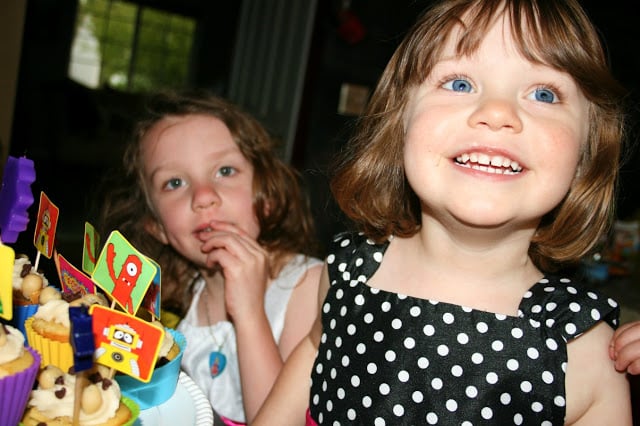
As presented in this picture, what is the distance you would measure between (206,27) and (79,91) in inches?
130

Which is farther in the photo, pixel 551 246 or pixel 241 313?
pixel 241 313

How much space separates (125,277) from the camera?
737 millimetres

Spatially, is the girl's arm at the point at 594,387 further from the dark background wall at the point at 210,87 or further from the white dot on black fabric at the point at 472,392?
the dark background wall at the point at 210,87

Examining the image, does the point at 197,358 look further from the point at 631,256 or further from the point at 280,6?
the point at 280,6

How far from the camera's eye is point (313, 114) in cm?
407

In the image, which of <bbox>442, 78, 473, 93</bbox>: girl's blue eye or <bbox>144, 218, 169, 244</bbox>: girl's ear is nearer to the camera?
<bbox>442, 78, 473, 93</bbox>: girl's blue eye

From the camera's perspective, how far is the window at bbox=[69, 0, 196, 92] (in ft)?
33.4

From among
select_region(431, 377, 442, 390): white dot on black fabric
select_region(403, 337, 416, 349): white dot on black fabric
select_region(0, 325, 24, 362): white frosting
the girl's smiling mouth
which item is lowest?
select_region(431, 377, 442, 390): white dot on black fabric

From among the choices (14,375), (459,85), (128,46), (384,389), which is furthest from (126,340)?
(128,46)

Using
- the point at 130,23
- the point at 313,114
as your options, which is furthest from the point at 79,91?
the point at 313,114

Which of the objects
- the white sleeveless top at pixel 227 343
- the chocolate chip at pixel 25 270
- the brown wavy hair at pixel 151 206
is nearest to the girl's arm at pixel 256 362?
the white sleeveless top at pixel 227 343

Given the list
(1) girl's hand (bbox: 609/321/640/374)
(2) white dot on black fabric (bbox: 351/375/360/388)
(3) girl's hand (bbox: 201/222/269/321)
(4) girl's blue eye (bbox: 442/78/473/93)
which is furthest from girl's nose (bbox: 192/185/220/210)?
(1) girl's hand (bbox: 609/321/640/374)

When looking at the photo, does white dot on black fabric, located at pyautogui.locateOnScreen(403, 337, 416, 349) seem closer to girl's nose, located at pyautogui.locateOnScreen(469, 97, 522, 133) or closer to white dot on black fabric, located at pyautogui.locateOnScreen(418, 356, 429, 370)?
white dot on black fabric, located at pyautogui.locateOnScreen(418, 356, 429, 370)

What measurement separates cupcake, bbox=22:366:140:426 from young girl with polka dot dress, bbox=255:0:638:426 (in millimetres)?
473
